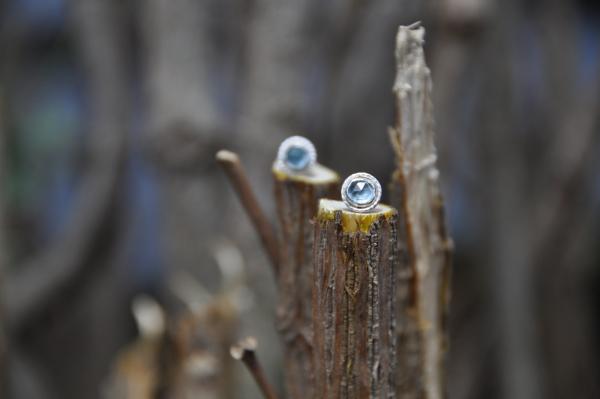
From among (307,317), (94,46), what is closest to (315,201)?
(307,317)

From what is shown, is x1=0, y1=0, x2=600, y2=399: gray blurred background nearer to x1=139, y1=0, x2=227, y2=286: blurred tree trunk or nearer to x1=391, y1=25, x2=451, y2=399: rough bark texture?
x1=139, y1=0, x2=227, y2=286: blurred tree trunk

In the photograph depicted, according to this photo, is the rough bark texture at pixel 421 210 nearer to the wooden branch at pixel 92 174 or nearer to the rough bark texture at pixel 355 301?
the rough bark texture at pixel 355 301

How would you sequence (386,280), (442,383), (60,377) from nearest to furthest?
(386,280), (442,383), (60,377)

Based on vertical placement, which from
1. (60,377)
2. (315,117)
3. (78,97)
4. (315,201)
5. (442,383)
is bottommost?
(60,377)

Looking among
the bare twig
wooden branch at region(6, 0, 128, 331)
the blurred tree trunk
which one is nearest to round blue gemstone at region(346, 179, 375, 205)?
the bare twig

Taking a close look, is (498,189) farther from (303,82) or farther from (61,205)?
(61,205)

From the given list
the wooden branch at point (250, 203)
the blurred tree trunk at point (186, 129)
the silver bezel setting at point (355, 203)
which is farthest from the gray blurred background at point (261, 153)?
the silver bezel setting at point (355, 203)

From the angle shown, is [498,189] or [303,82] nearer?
[303,82]
